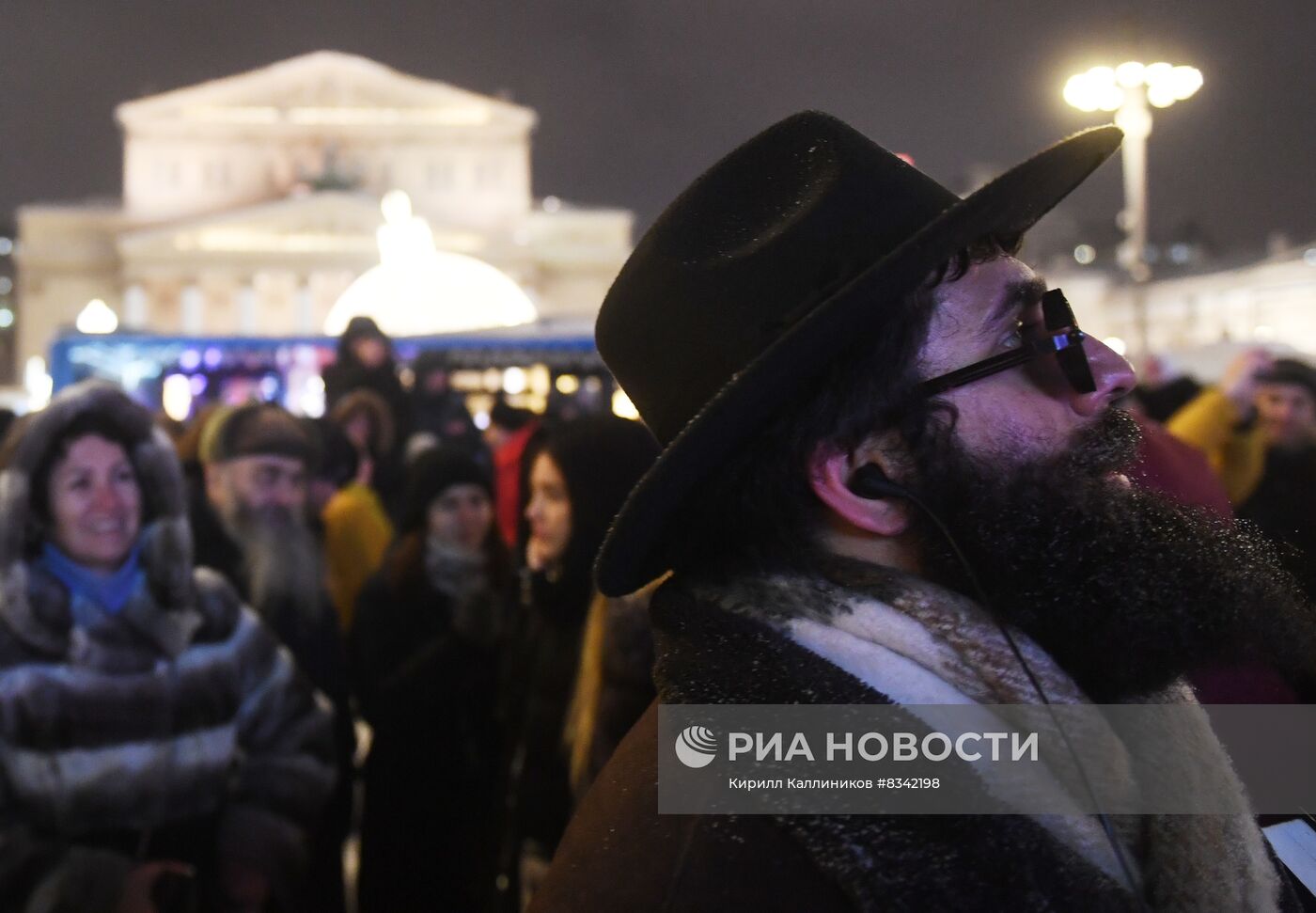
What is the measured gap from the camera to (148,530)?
3.07 meters

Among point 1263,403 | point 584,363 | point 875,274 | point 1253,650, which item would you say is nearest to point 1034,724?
point 1253,650

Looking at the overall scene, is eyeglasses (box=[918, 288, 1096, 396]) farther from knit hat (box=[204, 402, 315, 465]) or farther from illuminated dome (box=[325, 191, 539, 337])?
illuminated dome (box=[325, 191, 539, 337])

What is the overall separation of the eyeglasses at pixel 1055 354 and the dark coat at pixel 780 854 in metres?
0.32

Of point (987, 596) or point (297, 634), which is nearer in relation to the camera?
point (987, 596)

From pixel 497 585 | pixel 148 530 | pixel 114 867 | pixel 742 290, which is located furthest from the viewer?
pixel 497 585

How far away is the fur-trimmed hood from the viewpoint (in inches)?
113

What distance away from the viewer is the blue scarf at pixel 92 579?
2.93 metres

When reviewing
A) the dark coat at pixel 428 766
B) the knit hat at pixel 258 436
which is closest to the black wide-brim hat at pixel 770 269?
the dark coat at pixel 428 766

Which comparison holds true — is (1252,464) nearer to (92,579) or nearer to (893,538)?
(893,538)

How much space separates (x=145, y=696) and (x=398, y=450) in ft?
14.0

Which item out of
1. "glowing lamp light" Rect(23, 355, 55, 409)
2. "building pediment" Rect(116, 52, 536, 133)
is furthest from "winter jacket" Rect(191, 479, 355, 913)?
"building pediment" Rect(116, 52, 536, 133)

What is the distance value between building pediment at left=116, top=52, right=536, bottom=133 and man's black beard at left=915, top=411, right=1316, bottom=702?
207ft

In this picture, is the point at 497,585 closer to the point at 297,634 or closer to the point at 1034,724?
the point at 297,634

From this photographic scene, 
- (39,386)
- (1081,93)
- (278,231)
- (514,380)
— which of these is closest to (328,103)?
(278,231)
